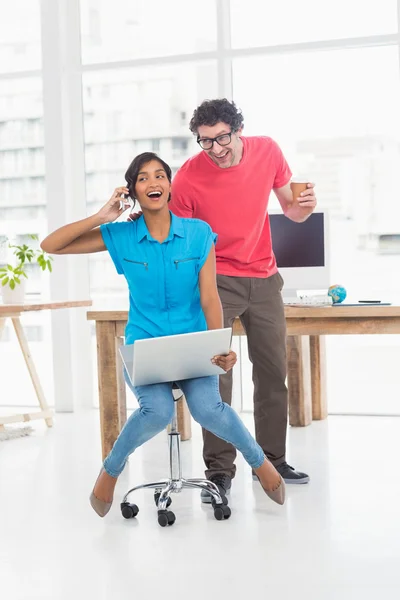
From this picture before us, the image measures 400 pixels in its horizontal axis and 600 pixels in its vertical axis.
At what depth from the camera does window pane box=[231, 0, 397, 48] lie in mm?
4824

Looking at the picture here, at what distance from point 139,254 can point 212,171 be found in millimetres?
473

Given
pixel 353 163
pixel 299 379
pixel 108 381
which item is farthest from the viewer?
pixel 353 163

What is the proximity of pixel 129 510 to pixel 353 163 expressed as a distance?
272cm

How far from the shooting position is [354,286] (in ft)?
16.2

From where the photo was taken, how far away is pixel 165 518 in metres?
2.79

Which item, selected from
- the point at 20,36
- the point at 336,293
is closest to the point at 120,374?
the point at 336,293

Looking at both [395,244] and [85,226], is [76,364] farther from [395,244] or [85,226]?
[85,226]

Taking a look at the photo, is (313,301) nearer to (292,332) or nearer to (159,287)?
(292,332)

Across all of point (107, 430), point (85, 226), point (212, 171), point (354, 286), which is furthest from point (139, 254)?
point (354, 286)

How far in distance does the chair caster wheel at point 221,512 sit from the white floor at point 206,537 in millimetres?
37

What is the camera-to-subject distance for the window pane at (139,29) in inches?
203

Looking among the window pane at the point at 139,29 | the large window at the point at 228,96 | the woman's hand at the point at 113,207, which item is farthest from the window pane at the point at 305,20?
the woman's hand at the point at 113,207

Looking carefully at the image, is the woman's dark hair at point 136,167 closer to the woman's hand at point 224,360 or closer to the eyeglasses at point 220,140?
the eyeglasses at point 220,140

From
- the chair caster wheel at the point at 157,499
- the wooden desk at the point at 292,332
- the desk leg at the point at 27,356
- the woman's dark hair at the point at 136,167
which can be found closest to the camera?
the woman's dark hair at the point at 136,167
